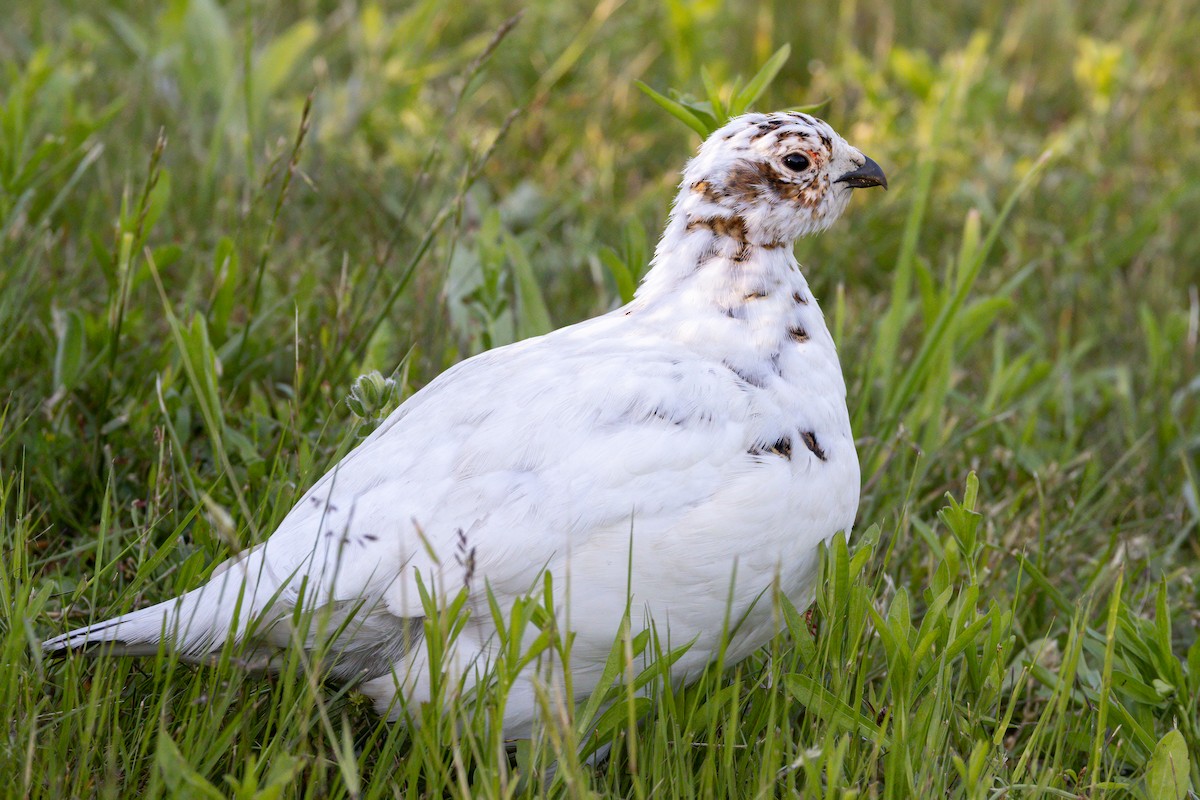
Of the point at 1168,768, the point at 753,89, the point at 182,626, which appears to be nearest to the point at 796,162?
the point at 753,89

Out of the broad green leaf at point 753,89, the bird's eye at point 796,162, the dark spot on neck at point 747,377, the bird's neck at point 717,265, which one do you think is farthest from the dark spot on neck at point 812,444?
the broad green leaf at point 753,89

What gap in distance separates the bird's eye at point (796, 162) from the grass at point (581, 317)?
516 mm

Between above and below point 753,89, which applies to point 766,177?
below

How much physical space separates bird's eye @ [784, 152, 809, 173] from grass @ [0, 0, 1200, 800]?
0.52m

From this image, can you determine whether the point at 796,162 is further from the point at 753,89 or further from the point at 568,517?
the point at 568,517

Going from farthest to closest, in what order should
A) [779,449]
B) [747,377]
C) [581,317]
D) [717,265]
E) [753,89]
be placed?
[581,317], [753,89], [717,265], [747,377], [779,449]

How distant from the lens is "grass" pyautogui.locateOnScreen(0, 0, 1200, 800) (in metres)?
2.16

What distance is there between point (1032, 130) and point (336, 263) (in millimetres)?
2997

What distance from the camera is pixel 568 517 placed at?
7.10 ft

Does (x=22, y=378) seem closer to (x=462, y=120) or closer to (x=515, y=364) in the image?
(x=515, y=364)

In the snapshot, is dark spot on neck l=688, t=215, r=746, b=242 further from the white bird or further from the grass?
the grass

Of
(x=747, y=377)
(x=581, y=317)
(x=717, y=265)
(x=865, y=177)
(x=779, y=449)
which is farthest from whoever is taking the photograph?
(x=581, y=317)

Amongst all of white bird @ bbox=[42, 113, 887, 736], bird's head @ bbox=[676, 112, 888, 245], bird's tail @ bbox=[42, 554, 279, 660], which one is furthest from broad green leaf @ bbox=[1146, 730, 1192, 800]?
bird's tail @ bbox=[42, 554, 279, 660]

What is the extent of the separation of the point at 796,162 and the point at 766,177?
8cm
